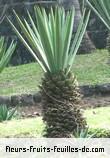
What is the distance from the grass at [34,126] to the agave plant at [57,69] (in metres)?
0.63

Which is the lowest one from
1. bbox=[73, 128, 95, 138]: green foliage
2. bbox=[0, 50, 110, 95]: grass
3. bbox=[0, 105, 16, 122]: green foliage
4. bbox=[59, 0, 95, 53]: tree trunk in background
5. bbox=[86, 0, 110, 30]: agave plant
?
bbox=[73, 128, 95, 138]: green foliage

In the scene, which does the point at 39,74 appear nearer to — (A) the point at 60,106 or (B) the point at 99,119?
(B) the point at 99,119

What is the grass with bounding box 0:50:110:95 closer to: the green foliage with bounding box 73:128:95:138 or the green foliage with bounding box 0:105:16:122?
the green foliage with bounding box 0:105:16:122

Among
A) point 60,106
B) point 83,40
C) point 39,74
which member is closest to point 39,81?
point 39,74

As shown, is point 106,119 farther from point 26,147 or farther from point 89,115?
point 26,147

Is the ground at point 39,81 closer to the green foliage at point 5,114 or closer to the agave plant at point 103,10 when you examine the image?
the green foliage at point 5,114

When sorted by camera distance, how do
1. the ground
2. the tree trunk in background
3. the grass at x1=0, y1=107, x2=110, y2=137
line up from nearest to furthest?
the grass at x1=0, y1=107, x2=110, y2=137 < the ground < the tree trunk in background

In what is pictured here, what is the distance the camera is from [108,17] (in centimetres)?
499

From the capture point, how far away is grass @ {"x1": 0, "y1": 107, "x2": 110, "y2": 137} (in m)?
5.87

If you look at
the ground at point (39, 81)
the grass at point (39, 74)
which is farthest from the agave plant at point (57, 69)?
the grass at point (39, 74)

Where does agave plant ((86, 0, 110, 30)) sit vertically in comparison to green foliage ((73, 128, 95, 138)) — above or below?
above

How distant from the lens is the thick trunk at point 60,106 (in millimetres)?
5082

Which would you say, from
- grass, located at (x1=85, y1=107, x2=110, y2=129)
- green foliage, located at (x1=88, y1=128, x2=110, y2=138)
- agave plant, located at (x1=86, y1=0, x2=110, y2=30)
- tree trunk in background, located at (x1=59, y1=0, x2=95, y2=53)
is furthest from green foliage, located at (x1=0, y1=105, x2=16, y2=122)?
tree trunk in background, located at (x1=59, y1=0, x2=95, y2=53)

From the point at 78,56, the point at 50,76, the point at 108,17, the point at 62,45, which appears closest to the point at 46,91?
the point at 50,76
